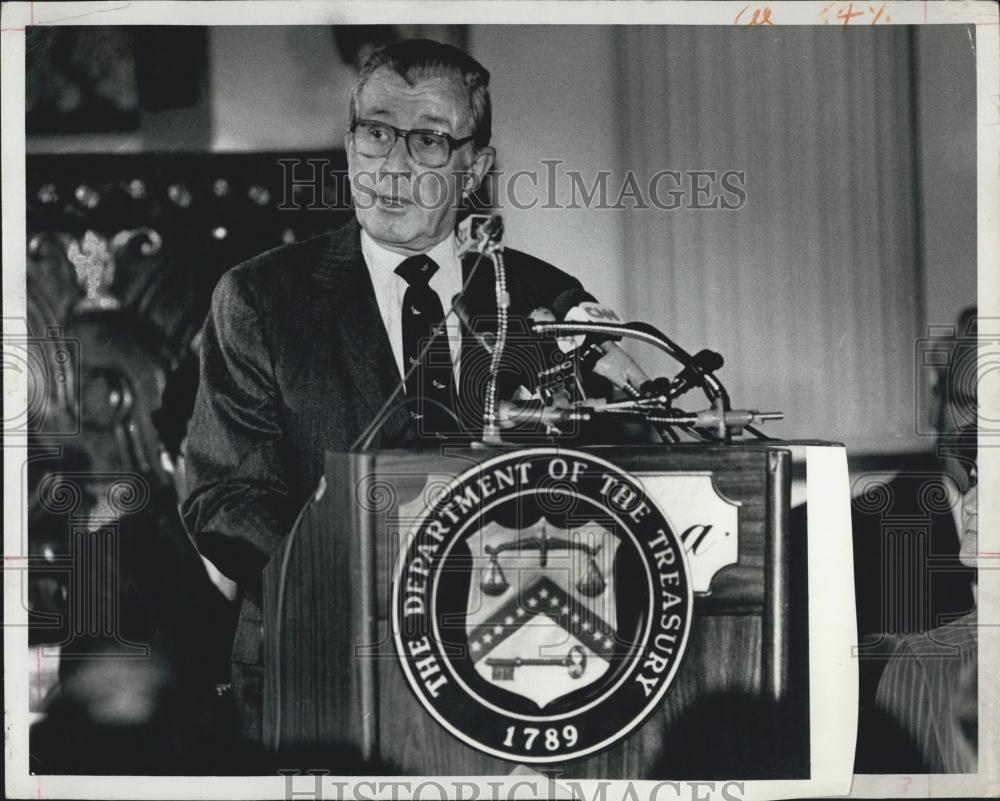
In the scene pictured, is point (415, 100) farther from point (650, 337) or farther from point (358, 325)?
point (650, 337)

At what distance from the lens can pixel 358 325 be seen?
118cm

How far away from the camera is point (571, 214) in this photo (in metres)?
1.20

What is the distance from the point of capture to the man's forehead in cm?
118

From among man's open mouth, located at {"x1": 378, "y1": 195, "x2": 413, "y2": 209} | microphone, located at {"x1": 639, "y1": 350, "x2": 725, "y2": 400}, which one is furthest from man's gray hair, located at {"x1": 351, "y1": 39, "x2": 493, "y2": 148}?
microphone, located at {"x1": 639, "y1": 350, "x2": 725, "y2": 400}

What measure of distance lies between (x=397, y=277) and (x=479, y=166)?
175mm

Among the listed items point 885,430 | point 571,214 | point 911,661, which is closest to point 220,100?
point 571,214

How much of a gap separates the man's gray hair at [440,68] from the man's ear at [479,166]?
0.01 metres

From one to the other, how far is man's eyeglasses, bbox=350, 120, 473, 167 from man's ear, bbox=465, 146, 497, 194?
0.08 ft

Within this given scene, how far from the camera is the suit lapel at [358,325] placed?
1171 mm

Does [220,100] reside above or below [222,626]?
above

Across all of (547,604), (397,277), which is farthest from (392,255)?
(547,604)

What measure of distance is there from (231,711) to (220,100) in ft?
2.57

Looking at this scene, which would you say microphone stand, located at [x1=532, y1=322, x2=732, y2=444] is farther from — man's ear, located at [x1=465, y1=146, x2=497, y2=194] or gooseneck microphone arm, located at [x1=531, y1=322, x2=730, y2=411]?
man's ear, located at [x1=465, y1=146, x2=497, y2=194]

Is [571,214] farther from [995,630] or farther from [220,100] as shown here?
[995,630]
